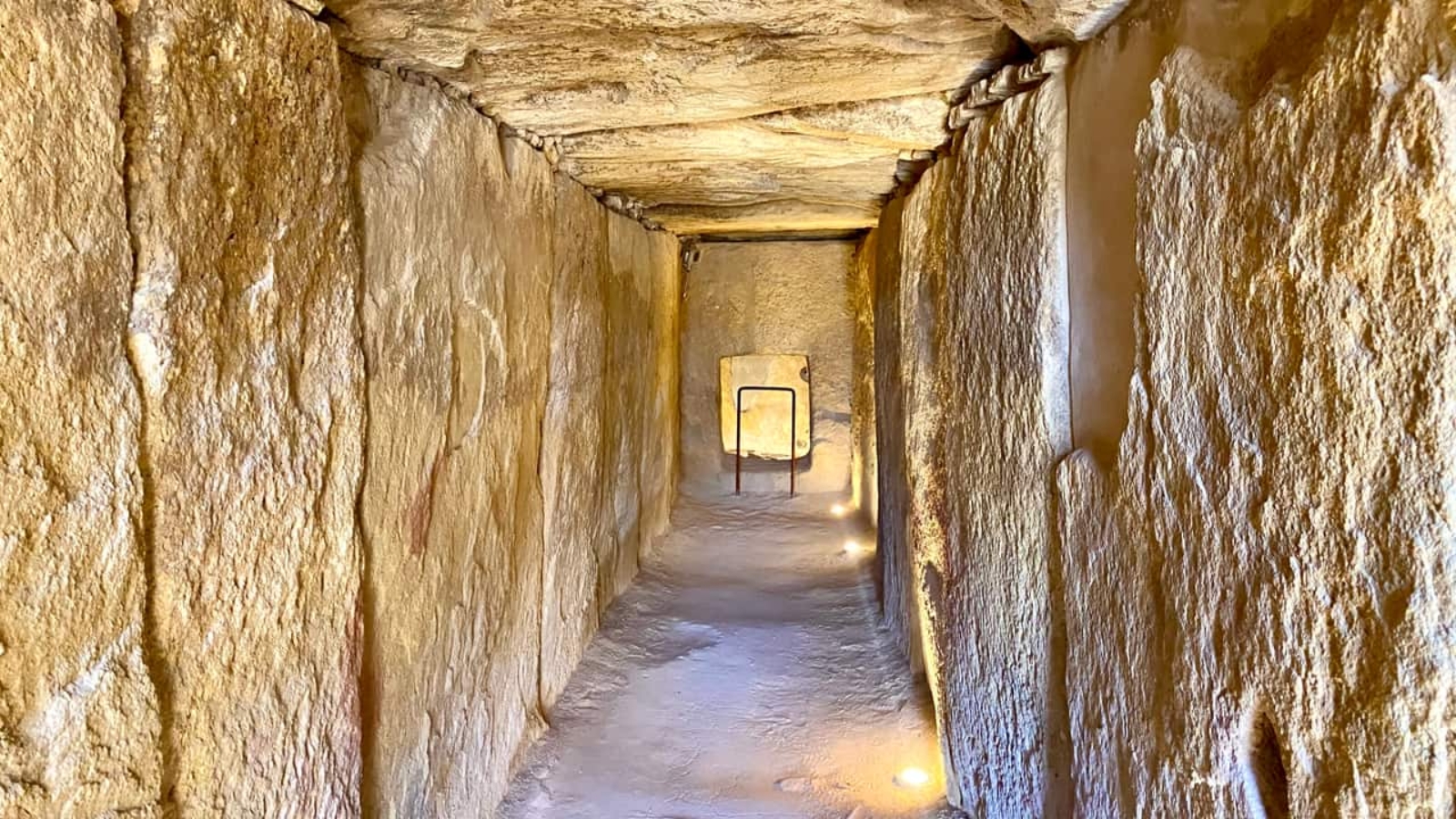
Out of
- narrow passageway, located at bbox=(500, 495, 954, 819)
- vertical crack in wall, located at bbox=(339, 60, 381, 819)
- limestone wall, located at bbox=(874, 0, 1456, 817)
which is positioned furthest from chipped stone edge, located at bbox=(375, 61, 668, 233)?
narrow passageway, located at bbox=(500, 495, 954, 819)

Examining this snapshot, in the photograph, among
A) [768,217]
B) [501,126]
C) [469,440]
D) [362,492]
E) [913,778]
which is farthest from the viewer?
[768,217]

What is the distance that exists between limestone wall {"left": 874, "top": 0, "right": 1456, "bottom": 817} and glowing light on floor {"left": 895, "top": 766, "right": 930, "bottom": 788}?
626mm

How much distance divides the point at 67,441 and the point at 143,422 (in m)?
0.14

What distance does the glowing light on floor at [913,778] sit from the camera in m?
3.01

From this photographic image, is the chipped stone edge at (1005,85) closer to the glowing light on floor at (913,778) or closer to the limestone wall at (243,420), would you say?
the limestone wall at (243,420)

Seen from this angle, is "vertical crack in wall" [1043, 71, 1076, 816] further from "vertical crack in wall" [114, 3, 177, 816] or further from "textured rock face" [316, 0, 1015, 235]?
"vertical crack in wall" [114, 3, 177, 816]

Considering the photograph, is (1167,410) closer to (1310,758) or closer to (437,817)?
(1310,758)

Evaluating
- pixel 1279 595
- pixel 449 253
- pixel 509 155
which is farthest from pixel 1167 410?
pixel 509 155

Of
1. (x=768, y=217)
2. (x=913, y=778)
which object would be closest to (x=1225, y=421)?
(x=913, y=778)

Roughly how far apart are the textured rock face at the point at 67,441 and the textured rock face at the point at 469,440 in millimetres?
754

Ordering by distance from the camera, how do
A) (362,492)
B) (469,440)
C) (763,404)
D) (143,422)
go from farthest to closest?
(763,404) < (469,440) < (362,492) < (143,422)

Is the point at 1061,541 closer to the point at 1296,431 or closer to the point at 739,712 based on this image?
the point at 1296,431

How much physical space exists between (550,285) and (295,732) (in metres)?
2.08

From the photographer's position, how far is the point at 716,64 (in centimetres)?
223
